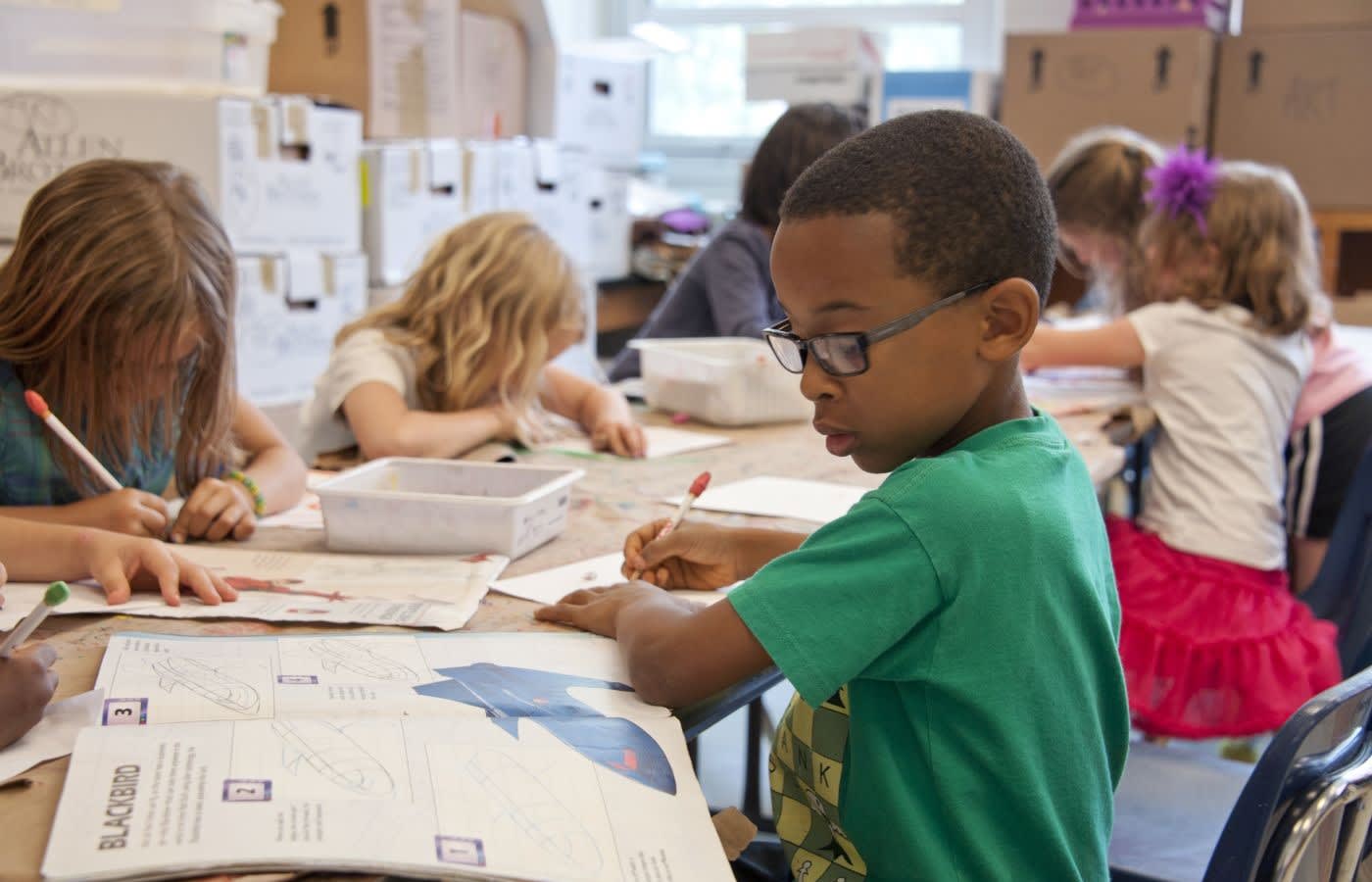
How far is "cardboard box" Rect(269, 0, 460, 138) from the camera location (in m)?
2.99

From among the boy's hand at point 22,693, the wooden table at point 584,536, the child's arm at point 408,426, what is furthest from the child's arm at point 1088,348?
the boy's hand at point 22,693

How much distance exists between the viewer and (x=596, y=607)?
3.24 ft

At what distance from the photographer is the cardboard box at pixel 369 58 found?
Answer: 2.99 meters

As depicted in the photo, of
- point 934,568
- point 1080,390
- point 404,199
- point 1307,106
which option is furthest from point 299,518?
point 1307,106

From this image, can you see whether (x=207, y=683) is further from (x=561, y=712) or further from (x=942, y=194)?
(x=942, y=194)

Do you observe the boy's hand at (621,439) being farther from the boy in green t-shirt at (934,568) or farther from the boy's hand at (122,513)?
the boy in green t-shirt at (934,568)

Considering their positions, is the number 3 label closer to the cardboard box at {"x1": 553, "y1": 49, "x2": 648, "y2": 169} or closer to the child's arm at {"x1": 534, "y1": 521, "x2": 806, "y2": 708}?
the child's arm at {"x1": 534, "y1": 521, "x2": 806, "y2": 708}

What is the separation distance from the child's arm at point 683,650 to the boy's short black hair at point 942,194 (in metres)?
0.25

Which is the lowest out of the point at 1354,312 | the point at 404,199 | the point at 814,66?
the point at 1354,312

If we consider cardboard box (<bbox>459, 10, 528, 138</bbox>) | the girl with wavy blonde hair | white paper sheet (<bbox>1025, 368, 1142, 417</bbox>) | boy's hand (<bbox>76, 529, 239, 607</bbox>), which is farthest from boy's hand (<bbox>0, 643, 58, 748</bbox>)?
cardboard box (<bbox>459, 10, 528, 138</bbox>)

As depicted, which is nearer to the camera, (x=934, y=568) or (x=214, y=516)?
(x=934, y=568)

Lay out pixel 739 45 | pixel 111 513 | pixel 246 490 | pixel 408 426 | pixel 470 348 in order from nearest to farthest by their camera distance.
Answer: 1. pixel 111 513
2. pixel 246 490
3. pixel 408 426
4. pixel 470 348
5. pixel 739 45

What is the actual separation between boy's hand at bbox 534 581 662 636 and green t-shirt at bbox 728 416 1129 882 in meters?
0.17

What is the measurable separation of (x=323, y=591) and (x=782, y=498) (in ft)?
1.82
